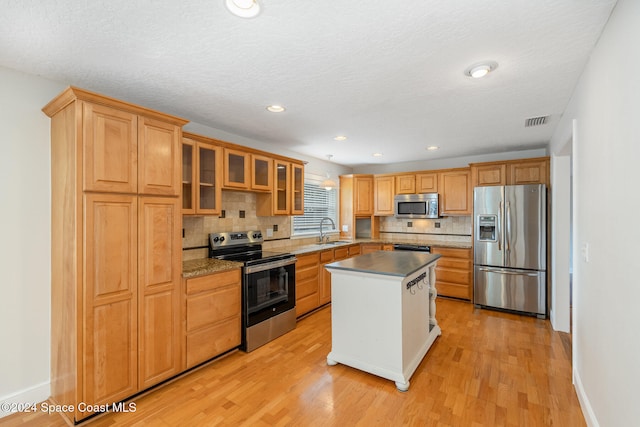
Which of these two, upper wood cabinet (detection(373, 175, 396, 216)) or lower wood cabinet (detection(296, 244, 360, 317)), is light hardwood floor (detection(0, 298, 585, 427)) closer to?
lower wood cabinet (detection(296, 244, 360, 317))

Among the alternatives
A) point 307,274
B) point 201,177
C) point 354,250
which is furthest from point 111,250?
point 354,250

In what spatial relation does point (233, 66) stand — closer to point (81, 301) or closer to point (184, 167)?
point (184, 167)

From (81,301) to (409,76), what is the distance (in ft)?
9.04

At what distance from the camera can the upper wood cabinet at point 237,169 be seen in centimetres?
324

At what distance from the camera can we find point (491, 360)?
2762 mm

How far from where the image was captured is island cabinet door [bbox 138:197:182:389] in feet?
7.36

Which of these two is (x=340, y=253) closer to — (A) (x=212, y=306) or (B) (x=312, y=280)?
(B) (x=312, y=280)

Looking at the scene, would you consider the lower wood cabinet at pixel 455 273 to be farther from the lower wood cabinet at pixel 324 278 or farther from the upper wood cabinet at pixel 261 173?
the upper wood cabinet at pixel 261 173

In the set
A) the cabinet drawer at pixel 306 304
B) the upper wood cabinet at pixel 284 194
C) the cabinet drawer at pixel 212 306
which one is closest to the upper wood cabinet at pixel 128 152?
the cabinet drawer at pixel 212 306

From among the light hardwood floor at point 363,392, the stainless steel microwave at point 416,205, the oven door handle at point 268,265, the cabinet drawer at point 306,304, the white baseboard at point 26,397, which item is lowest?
the light hardwood floor at point 363,392

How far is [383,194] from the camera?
18.5 feet

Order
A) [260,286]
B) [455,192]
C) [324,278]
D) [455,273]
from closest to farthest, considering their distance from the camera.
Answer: [260,286], [324,278], [455,273], [455,192]

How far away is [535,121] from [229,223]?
145 inches

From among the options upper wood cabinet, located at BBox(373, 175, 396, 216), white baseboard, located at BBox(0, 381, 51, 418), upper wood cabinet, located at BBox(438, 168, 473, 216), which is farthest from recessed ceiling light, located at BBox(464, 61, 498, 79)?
white baseboard, located at BBox(0, 381, 51, 418)
